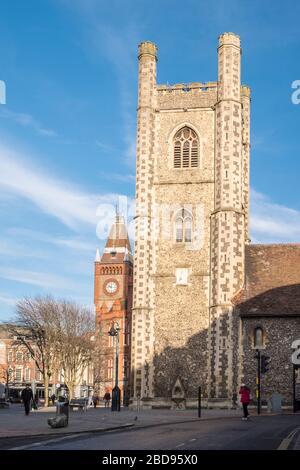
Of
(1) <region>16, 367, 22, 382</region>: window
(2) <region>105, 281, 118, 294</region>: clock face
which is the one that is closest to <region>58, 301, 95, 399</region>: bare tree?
(1) <region>16, 367, 22, 382</region>: window

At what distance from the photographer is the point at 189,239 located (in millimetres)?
49344

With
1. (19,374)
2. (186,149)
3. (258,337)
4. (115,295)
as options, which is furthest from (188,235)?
(115,295)

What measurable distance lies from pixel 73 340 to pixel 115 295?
178 ft

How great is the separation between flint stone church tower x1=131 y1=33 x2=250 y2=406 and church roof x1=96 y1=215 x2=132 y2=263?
7250 centimetres

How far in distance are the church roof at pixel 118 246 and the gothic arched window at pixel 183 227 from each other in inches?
2883

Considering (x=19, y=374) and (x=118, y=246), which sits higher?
(x=118, y=246)

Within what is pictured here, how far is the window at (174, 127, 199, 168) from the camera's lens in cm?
5053

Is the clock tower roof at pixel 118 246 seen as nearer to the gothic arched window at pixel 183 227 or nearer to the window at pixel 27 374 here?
the window at pixel 27 374

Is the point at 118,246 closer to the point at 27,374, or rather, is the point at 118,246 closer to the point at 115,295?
the point at 115,295

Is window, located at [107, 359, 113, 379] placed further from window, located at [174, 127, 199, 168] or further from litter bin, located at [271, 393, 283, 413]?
litter bin, located at [271, 393, 283, 413]

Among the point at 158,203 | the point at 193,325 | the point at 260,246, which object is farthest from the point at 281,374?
the point at 158,203

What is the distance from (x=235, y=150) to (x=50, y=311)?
72.5 ft

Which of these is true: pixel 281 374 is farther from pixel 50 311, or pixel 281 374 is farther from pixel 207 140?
pixel 50 311
